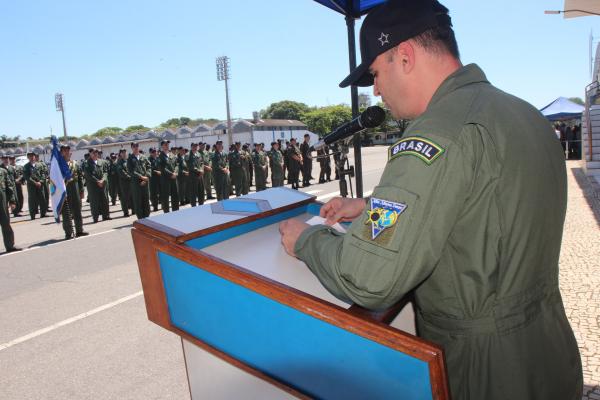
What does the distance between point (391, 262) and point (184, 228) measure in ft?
2.20

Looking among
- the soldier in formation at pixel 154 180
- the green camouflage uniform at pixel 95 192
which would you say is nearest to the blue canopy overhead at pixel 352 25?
the green camouflage uniform at pixel 95 192

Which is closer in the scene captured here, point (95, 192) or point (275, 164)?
point (95, 192)

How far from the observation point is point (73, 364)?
329 centimetres

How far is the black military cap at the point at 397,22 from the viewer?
102cm

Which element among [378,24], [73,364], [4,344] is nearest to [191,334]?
[378,24]

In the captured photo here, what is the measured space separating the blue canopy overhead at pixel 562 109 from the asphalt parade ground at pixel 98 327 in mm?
17878

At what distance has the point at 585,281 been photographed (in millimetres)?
4223

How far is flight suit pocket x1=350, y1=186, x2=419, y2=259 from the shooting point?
34.0 inches

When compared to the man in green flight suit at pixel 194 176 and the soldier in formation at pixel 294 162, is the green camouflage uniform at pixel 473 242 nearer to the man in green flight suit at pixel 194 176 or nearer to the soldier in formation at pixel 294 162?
the man in green flight suit at pixel 194 176

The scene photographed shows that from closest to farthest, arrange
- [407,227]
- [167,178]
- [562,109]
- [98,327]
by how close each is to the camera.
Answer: [407,227] < [98,327] < [167,178] < [562,109]

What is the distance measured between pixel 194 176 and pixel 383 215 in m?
13.6

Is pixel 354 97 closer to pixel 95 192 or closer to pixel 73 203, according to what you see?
pixel 73 203

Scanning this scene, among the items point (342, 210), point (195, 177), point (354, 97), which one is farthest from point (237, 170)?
point (342, 210)

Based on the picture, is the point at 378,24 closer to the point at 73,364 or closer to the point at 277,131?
the point at 73,364
